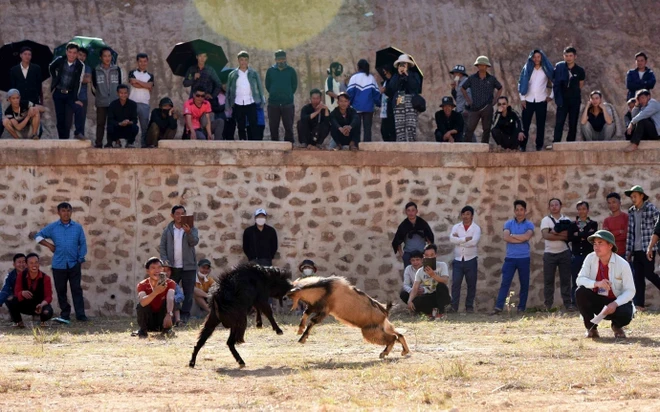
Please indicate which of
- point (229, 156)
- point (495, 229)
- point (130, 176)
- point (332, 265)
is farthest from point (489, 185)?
point (130, 176)

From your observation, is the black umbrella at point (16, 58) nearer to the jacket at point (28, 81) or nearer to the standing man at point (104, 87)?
the jacket at point (28, 81)

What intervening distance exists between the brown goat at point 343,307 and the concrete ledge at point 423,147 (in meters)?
6.18

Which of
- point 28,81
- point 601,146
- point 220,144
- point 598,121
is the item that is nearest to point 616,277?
point 601,146

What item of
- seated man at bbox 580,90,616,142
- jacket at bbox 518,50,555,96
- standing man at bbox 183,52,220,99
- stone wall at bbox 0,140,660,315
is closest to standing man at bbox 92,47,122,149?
stone wall at bbox 0,140,660,315

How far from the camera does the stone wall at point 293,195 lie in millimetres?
15920

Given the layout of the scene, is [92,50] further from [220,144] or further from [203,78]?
[220,144]

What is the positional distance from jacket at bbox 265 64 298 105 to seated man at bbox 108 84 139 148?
2043 millimetres

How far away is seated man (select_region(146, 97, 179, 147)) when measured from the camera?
16297mm

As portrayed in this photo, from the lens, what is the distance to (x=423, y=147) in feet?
53.9

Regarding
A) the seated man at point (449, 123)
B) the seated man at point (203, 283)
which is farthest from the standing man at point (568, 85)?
the seated man at point (203, 283)

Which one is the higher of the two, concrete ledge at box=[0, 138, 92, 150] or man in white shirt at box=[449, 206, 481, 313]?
concrete ledge at box=[0, 138, 92, 150]

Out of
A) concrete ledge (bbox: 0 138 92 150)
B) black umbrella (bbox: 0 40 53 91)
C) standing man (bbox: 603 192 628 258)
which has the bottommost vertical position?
standing man (bbox: 603 192 628 258)

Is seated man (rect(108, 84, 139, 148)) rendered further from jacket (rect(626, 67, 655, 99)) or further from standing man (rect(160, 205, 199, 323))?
jacket (rect(626, 67, 655, 99))

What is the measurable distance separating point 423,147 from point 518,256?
2.17 metres
